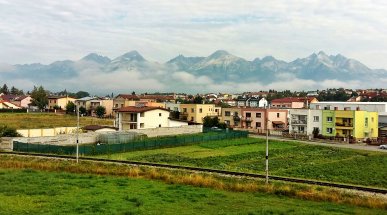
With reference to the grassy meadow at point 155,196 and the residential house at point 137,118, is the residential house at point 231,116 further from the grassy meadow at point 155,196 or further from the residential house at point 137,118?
the grassy meadow at point 155,196

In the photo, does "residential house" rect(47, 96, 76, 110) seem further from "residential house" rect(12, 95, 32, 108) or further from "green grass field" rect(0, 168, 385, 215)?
"green grass field" rect(0, 168, 385, 215)

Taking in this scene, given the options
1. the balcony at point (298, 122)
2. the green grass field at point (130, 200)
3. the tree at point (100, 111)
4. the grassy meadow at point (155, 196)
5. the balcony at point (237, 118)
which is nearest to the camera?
the green grass field at point (130, 200)

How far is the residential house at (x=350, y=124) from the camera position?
246 ft

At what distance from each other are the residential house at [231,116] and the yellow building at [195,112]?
14.0 feet

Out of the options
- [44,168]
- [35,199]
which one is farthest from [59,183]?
[44,168]

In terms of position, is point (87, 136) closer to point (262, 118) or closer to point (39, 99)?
point (262, 118)

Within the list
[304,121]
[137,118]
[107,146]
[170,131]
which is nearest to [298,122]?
[304,121]

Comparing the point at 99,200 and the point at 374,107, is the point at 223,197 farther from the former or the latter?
the point at 374,107

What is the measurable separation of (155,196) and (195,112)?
75912 millimetres

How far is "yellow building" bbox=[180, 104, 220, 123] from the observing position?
325ft

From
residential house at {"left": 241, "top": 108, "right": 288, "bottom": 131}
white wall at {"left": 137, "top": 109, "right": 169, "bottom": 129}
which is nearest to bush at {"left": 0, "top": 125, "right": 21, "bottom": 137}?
white wall at {"left": 137, "top": 109, "right": 169, "bottom": 129}

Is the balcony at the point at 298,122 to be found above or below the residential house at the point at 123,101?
below

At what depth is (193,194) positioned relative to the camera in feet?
78.9

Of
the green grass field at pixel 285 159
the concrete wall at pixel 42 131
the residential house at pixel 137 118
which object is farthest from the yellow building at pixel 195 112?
the concrete wall at pixel 42 131
